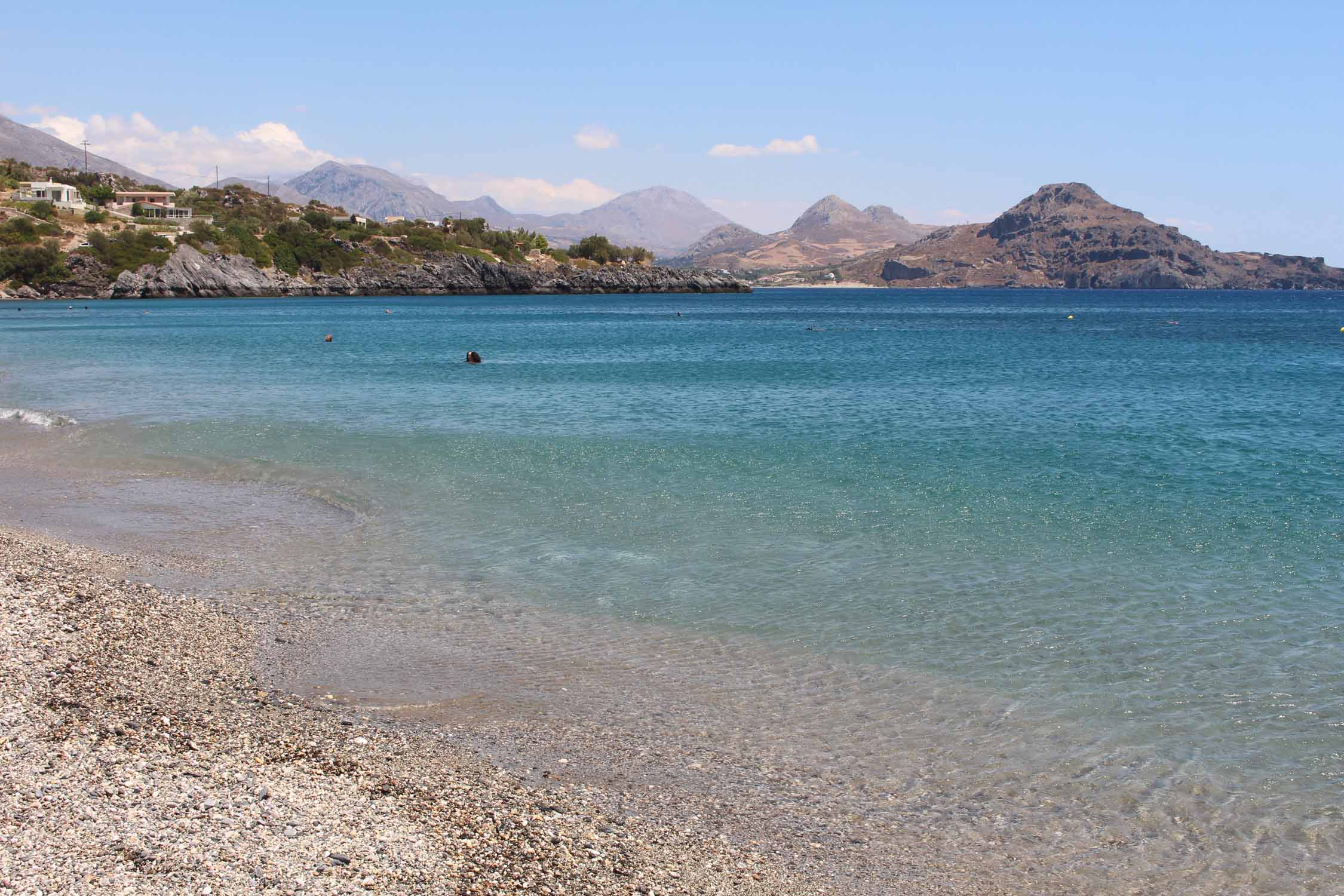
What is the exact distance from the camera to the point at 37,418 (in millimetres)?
29797

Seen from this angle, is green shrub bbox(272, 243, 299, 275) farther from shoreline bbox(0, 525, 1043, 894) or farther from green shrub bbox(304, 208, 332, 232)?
shoreline bbox(0, 525, 1043, 894)

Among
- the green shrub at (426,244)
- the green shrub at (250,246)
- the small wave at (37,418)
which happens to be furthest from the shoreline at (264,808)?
the green shrub at (426,244)

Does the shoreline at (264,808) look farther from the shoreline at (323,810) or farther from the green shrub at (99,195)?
the green shrub at (99,195)

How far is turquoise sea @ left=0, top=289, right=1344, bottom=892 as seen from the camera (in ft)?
30.3

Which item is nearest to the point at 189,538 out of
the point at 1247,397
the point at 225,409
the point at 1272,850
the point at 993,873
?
the point at 993,873

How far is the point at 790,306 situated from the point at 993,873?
160 metres

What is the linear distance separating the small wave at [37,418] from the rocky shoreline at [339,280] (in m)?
117

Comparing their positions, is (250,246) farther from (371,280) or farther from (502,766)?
(502,766)

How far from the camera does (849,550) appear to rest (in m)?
16.1

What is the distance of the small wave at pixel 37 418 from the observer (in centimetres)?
2897

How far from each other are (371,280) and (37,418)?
13930cm

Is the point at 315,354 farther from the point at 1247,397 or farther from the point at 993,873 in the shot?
the point at 993,873

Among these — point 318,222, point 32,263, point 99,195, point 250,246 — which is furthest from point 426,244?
point 32,263

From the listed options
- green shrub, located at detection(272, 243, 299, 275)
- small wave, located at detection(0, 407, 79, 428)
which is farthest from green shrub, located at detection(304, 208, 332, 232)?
small wave, located at detection(0, 407, 79, 428)
